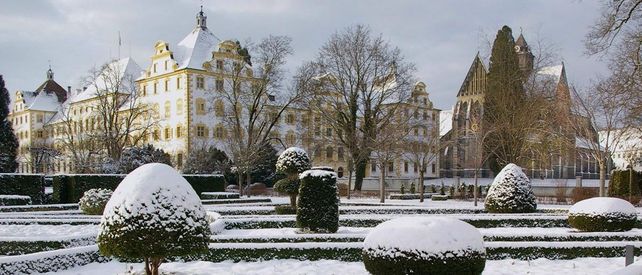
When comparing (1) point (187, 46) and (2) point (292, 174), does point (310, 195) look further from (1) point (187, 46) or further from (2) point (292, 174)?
(1) point (187, 46)

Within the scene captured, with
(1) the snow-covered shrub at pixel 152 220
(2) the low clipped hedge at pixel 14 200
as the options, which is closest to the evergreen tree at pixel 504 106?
(2) the low clipped hedge at pixel 14 200

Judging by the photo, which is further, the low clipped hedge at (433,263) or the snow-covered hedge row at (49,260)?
the snow-covered hedge row at (49,260)

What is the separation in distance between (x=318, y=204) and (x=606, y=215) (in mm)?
6837

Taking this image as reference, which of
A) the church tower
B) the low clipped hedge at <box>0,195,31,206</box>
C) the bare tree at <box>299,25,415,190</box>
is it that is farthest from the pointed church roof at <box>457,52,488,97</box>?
the low clipped hedge at <box>0,195,31,206</box>

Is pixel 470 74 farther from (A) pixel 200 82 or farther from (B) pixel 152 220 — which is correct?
(B) pixel 152 220

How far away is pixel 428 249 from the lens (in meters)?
7.25

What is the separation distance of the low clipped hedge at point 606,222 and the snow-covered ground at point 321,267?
8.26 ft

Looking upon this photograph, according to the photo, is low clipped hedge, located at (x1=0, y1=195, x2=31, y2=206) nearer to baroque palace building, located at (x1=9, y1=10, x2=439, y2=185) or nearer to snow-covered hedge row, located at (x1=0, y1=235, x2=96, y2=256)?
snow-covered hedge row, located at (x1=0, y1=235, x2=96, y2=256)

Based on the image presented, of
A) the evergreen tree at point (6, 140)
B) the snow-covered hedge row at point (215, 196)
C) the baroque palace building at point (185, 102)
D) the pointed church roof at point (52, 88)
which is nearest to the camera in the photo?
the snow-covered hedge row at point (215, 196)

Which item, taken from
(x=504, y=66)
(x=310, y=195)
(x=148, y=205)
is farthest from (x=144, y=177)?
(x=504, y=66)

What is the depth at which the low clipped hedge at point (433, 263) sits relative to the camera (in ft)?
23.7

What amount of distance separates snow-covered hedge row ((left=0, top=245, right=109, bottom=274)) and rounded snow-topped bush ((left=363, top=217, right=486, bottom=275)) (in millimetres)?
6079

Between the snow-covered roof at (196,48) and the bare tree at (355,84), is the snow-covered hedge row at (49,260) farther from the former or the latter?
the snow-covered roof at (196,48)

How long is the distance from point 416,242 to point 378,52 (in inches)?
1300
